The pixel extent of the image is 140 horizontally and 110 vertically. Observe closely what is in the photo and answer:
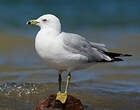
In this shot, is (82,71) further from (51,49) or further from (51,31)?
(51,49)

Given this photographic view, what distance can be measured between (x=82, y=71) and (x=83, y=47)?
142 inches

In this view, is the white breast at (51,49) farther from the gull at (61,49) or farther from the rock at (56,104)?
the rock at (56,104)

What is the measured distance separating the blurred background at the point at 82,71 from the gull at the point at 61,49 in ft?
2.77

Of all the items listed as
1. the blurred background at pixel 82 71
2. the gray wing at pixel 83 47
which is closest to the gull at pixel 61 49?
the gray wing at pixel 83 47

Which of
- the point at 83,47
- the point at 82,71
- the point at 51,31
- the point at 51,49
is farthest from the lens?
the point at 82,71

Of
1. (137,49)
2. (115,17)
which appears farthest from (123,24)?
(137,49)

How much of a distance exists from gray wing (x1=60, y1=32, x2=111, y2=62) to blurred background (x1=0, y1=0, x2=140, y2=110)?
32.7 inches

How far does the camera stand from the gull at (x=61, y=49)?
5.79 metres

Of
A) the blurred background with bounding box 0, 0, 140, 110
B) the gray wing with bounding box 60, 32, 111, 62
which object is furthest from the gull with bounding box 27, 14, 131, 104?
the blurred background with bounding box 0, 0, 140, 110

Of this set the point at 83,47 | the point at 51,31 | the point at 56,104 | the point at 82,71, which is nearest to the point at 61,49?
the point at 51,31

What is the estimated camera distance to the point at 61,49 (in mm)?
5816

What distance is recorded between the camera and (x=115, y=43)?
1278 centimetres

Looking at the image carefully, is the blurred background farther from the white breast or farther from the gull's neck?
the gull's neck

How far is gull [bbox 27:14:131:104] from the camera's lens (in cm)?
579
